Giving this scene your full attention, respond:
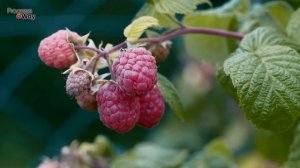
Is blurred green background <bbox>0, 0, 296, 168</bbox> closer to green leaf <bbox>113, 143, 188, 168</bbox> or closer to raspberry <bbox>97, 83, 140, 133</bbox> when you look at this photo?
green leaf <bbox>113, 143, 188, 168</bbox>

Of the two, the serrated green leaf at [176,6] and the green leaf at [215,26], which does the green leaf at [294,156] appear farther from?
the serrated green leaf at [176,6]

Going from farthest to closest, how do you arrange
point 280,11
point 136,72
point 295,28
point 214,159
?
point 214,159 < point 280,11 < point 295,28 < point 136,72

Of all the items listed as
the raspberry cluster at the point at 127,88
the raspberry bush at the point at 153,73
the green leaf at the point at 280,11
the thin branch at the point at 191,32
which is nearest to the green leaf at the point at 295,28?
the raspberry bush at the point at 153,73

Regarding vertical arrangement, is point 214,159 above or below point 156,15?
below

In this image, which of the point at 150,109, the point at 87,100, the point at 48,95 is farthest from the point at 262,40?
the point at 48,95

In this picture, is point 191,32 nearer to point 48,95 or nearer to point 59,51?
point 59,51
